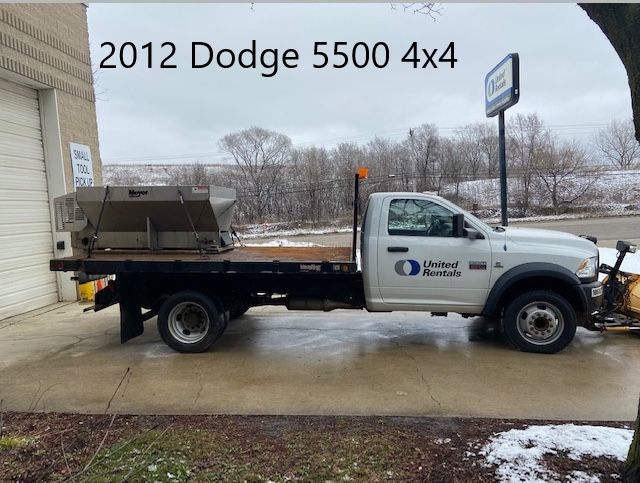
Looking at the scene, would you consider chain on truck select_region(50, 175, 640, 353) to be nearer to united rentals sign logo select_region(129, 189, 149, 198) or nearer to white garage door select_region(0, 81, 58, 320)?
united rentals sign logo select_region(129, 189, 149, 198)

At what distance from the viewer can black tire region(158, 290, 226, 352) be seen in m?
6.27

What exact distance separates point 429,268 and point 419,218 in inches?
25.9

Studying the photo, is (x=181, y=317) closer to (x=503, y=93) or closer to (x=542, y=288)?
(x=542, y=288)

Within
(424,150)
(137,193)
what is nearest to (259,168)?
(424,150)

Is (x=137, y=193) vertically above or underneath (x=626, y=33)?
underneath

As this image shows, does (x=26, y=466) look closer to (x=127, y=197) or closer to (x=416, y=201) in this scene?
(x=127, y=197)

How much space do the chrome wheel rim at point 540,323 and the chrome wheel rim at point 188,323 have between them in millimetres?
4057

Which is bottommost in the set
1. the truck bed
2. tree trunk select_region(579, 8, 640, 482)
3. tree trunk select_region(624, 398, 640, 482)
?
tree trunk select_region(624, 398, 640, 482)

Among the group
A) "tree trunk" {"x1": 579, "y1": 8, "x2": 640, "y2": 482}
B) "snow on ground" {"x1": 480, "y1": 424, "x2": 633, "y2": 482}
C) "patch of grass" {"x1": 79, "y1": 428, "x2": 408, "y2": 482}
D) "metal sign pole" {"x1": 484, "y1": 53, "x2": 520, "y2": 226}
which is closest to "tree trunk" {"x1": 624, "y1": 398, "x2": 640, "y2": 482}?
"tree trunk" {"x1": 579, "y1": 8, "x2": 640, "y2": 482}

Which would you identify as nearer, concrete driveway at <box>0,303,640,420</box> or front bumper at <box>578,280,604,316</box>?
concrete driveway at <box>0,303,640,420</box>

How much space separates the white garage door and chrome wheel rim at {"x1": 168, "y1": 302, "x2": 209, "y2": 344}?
4.46 meters

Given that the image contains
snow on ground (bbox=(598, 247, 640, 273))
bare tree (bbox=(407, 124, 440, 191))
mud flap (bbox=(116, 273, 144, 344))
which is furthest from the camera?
bare tree (bbox=(407, 124, 440, 191))

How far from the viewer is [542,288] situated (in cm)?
615

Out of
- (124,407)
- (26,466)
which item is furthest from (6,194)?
(26,466)
